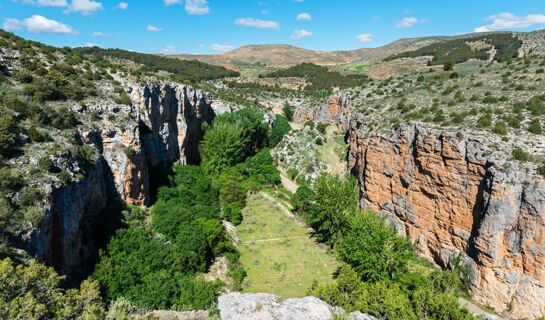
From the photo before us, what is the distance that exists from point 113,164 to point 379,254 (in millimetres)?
29081

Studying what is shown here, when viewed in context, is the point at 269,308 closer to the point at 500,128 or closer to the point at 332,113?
the point at 500,128

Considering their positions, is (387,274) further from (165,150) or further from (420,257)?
(165,150)

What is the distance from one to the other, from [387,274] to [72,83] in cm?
4093

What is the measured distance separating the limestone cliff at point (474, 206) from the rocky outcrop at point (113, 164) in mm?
32695

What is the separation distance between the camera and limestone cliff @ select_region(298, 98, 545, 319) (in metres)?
22.1

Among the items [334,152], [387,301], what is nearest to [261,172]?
[334,152]

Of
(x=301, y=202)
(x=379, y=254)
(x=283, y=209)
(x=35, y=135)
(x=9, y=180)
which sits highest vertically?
(x=35, y=135)

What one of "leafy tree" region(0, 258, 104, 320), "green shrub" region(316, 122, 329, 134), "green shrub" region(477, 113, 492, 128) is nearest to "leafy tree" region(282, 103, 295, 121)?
"green shrub" region(316, 122, 329, 134)

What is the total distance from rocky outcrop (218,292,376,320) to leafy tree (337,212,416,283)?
9988 mm

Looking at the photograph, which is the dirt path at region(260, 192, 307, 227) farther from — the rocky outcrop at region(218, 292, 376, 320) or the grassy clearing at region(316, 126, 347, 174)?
the rocky outcrop at region(218, 292, 376, 320)

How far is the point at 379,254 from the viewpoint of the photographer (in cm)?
2445

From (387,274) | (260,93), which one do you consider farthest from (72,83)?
(260,93)

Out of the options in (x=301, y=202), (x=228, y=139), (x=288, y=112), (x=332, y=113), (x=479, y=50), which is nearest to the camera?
(x=301, y=202)

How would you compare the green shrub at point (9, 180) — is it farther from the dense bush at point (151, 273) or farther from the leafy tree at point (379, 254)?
the leafy tree at point (379, 254)
